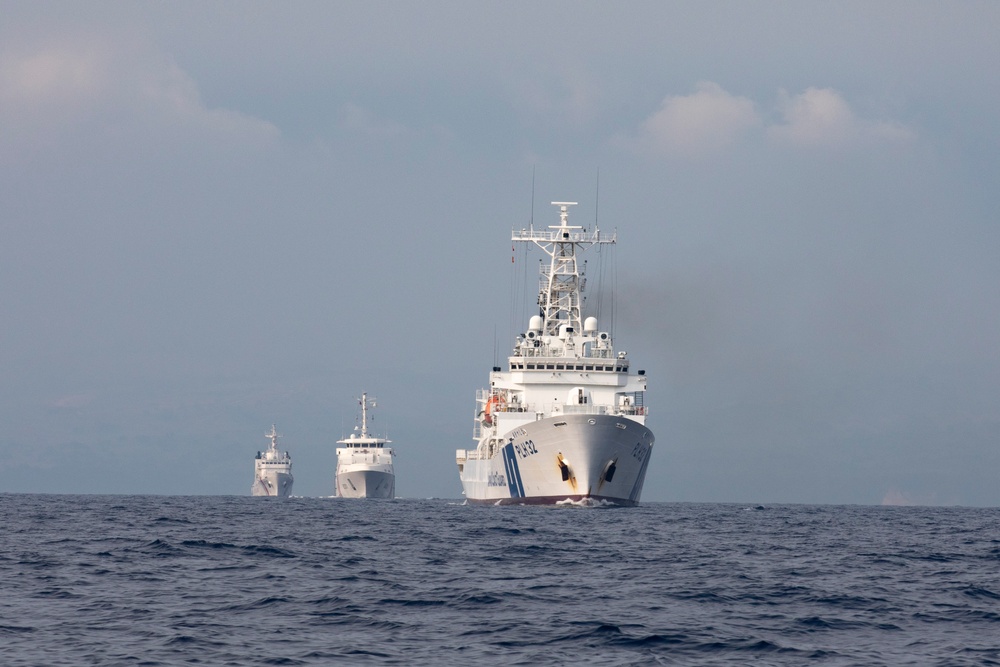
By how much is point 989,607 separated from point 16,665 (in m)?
16.6

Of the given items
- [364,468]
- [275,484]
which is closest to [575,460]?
[364,468]

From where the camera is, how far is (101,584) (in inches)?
947

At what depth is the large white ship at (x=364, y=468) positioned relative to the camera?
131875 mm

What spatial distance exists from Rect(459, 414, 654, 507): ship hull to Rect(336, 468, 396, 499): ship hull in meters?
68.1

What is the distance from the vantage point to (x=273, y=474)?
167 meters

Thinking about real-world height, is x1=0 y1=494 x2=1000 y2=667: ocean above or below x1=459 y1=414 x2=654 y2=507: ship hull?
below

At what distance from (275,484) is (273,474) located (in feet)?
4.88

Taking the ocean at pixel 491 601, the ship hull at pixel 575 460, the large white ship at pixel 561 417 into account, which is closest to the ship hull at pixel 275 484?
the large white ship at pixel 561 417

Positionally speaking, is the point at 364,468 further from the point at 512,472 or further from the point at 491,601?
the point at 491,601

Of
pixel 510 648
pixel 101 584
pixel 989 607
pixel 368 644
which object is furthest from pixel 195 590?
pixel 989 607

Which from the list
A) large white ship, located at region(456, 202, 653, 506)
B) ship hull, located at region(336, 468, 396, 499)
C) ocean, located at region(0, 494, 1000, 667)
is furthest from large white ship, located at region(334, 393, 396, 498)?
ocean, located at region(0, 494, 1000, 667)

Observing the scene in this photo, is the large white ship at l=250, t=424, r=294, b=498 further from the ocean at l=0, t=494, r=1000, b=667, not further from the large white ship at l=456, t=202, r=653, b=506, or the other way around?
the ocean at l=0, t=494, r=1000, b=667

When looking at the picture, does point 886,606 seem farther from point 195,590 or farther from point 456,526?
point 456,526

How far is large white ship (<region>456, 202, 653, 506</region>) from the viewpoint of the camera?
192 ft
